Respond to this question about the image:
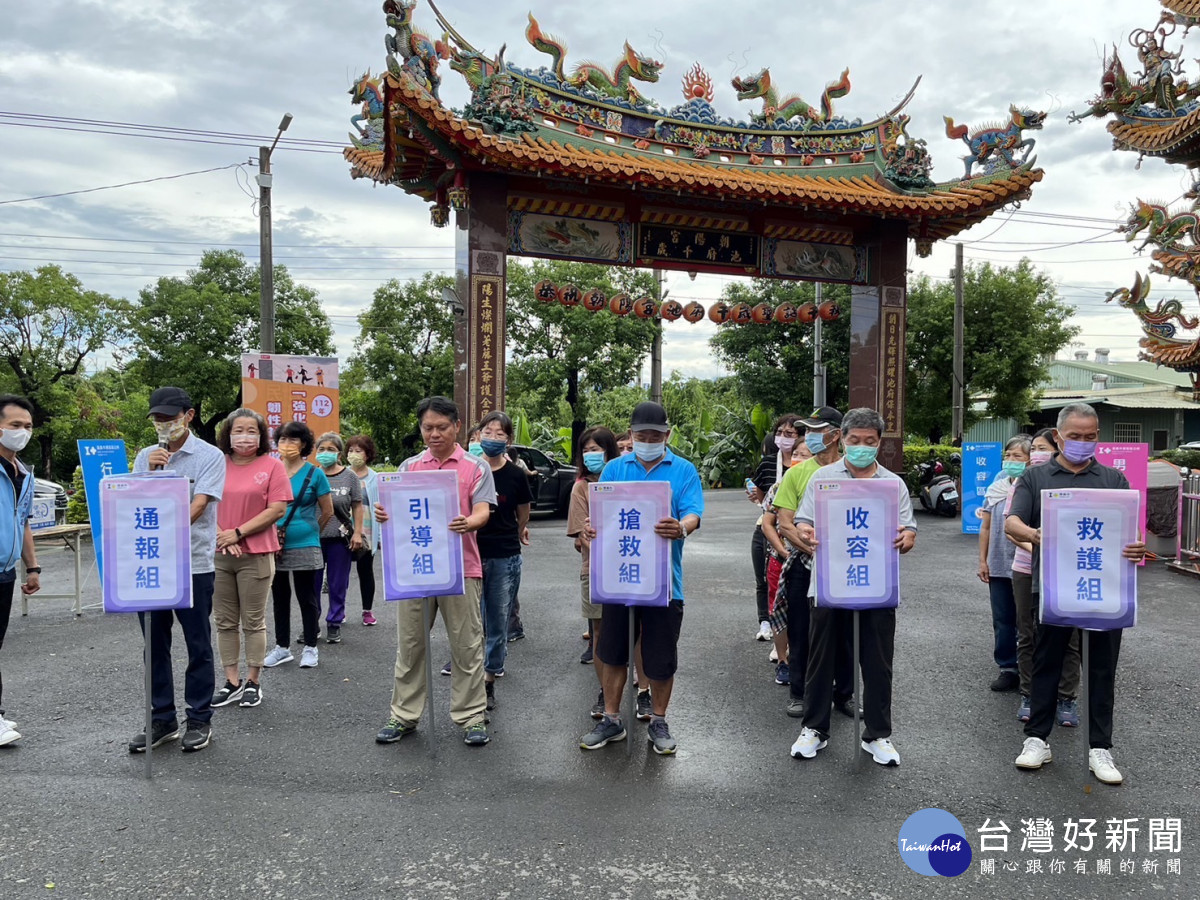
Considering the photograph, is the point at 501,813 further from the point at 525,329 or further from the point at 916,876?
the point at 525,329

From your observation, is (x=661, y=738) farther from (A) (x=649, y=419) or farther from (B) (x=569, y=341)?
(B) (x=569, y=341)

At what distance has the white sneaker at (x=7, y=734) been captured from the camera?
13.9ft

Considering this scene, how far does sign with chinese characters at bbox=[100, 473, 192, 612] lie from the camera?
3.97 m

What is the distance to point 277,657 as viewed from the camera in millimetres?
5816

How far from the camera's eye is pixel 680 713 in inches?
190

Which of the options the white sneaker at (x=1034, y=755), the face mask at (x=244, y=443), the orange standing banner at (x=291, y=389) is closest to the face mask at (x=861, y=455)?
the white sneaker at (x=1034, y=755)

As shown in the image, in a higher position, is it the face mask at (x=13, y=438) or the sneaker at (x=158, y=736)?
the face mask at (x=13, y=438)

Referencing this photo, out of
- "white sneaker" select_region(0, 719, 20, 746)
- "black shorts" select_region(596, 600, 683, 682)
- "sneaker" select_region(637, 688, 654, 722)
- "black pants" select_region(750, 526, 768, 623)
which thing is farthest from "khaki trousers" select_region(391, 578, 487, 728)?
"black pants" select_region(750, 526, 768, 623)

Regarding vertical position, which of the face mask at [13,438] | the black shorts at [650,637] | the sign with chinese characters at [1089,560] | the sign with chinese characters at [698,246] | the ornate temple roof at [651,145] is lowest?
the black shorts at [650,637]

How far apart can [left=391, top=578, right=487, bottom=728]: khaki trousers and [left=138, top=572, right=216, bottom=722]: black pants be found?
0.97m

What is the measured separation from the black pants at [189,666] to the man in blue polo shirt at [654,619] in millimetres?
1993

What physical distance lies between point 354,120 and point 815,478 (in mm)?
12049

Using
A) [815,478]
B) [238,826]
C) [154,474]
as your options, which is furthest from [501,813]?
[154,474]

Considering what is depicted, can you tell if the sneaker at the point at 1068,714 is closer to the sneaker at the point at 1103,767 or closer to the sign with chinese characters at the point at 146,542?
the sneaker at the point at 1103,767
